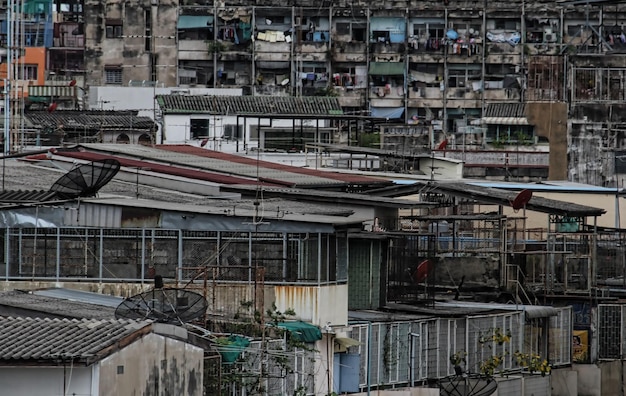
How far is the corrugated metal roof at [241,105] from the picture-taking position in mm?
57906

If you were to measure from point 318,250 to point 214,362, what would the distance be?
4813 mm

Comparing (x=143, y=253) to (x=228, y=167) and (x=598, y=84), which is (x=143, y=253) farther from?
(x=598, y=84)

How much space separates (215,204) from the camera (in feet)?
103

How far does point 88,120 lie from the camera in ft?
197

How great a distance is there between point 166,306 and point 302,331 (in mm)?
3492

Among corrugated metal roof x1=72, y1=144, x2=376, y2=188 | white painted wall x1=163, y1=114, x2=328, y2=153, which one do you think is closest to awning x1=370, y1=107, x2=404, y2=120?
white painted wall x1=163, y1=114, x2=328, y2=153

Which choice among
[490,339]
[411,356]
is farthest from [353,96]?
[411,356]

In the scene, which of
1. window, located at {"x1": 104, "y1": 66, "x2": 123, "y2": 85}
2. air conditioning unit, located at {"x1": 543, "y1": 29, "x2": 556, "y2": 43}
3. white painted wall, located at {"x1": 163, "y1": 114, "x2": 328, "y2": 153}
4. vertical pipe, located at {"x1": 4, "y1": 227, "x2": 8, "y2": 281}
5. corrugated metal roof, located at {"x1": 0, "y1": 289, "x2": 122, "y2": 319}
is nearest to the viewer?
corrugated metal roof, located at {"x1": 0, "y1": 289, "x2": 122, "y2": 319}

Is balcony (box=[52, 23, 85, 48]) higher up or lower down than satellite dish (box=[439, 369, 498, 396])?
higher up

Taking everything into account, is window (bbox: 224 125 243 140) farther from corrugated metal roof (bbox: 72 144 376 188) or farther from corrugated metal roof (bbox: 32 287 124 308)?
corrugated metal roof (bbox: 32 287 124 308)

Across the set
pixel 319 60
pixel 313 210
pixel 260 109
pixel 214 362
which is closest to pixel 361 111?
pixel 319 60

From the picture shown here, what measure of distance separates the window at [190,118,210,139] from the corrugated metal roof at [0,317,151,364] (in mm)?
35511

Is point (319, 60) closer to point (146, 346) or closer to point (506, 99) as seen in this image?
point (506, 99)

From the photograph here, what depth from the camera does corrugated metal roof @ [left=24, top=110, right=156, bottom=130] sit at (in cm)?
5866
